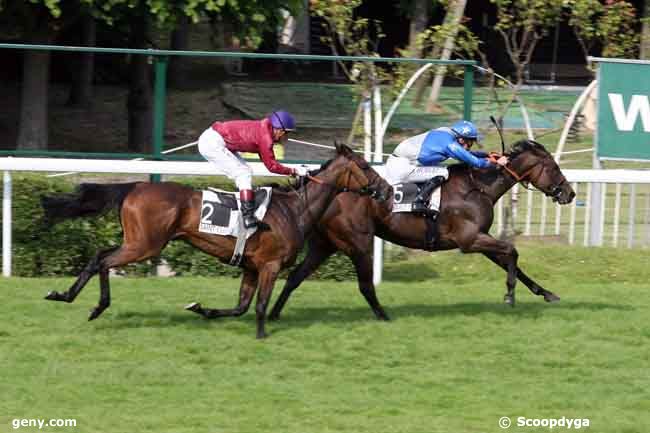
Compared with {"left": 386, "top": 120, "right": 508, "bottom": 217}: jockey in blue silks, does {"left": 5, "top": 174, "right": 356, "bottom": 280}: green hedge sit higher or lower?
lower

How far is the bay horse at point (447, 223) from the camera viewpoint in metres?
8.58

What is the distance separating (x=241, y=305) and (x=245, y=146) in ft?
3.43

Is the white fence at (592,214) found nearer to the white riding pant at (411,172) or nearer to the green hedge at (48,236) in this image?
the white riding pant at (411,172)

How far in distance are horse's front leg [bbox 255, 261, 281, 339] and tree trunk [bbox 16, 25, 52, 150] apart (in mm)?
3584

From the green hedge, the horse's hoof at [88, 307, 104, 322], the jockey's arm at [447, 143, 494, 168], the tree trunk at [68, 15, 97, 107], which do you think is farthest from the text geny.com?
the tree trunk at [68, 15, 97, 107]

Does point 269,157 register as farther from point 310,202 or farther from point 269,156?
point 310,202

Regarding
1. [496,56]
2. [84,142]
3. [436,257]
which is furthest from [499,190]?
[496,56]

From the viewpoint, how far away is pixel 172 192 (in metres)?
7.90

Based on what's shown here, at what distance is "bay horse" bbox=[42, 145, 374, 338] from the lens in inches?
307

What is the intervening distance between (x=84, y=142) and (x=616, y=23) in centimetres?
557

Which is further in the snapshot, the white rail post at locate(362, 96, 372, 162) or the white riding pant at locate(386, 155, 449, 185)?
the white rail post at locate(362, 96, 372, 162)

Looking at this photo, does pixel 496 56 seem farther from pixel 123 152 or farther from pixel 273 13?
pixel 123 152

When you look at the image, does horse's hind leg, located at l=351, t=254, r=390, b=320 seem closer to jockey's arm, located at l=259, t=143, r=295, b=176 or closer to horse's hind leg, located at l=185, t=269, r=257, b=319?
horse's hind leg, located at l=185, t=269, r=257, b=319

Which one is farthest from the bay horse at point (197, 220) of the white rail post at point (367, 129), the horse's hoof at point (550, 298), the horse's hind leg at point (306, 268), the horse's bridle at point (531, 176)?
the white rail post at point (367, 129)
